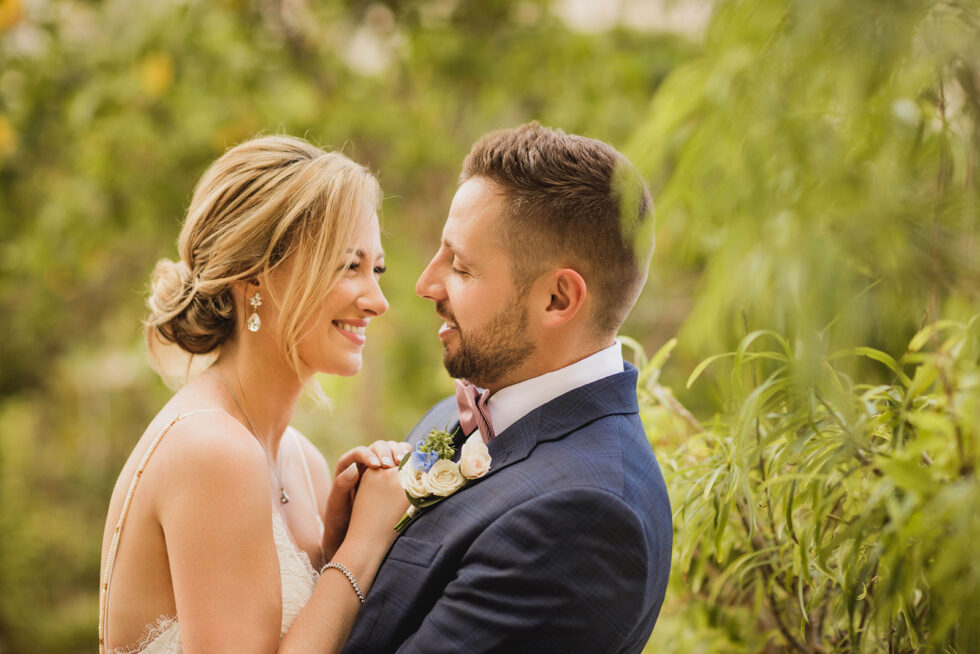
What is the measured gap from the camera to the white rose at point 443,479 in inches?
65.9

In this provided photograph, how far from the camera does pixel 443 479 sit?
169 cm

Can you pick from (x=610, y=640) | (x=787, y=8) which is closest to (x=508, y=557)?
(x=610, y=640)

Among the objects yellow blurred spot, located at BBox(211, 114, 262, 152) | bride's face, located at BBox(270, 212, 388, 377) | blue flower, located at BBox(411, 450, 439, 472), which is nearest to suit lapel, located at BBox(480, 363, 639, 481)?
blue flower, located at BBox(411, 450, 439, 472)

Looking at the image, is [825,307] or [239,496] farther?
[239,496]

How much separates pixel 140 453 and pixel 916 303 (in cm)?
162

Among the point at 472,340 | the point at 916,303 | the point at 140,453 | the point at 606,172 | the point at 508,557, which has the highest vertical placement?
the point at 606,172

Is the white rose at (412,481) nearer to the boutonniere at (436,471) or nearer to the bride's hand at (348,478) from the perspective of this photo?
the boutonniere at (436,471)

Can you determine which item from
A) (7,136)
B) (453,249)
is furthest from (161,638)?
(7,136)

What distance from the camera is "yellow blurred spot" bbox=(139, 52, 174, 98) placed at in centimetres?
418

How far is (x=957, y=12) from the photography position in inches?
37.7

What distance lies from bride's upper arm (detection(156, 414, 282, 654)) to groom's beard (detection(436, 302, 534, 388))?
1.67 feet

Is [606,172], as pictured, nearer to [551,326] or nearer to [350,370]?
[551,326]

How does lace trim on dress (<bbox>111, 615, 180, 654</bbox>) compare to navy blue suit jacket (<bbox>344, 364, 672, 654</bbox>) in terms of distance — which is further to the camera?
lace trim on dress (<bbox>111, 615, 180, 654</bbox>)

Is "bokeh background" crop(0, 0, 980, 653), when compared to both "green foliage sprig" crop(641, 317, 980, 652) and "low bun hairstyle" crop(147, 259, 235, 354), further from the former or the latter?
"low bun hairstyle" crop(147, 259, 235, 354)
